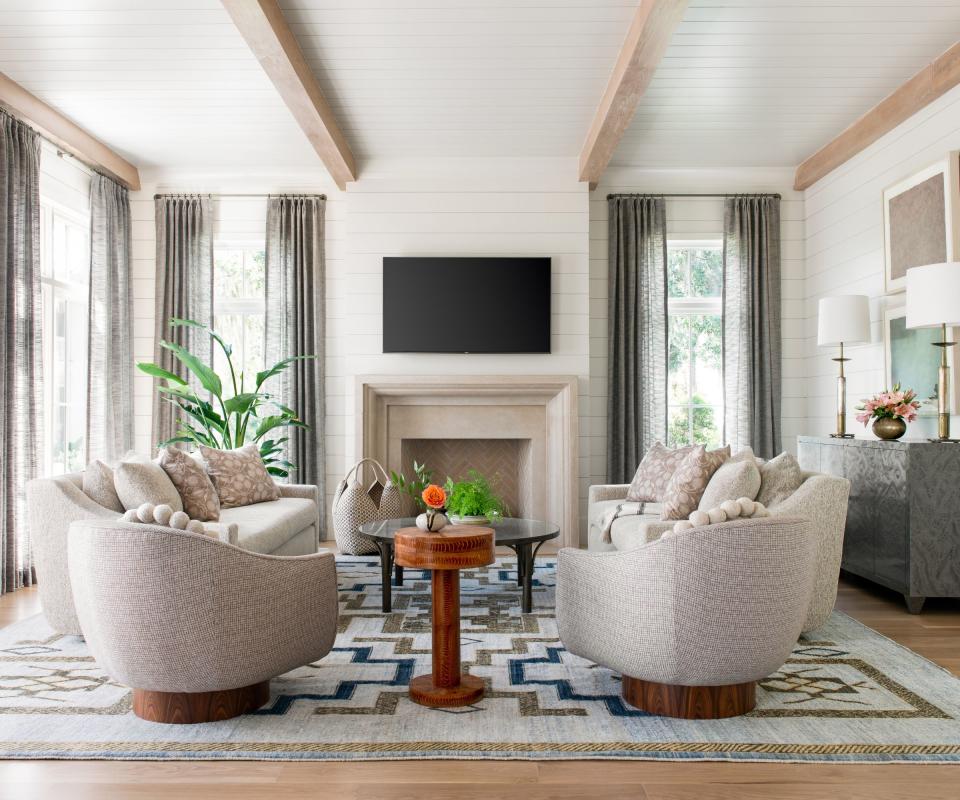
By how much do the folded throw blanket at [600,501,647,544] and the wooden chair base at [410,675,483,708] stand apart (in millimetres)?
1770

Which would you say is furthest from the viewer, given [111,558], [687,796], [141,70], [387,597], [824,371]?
[824,371]

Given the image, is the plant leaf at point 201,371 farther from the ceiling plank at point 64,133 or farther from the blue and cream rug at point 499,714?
the blue and cream rug at point 499,714

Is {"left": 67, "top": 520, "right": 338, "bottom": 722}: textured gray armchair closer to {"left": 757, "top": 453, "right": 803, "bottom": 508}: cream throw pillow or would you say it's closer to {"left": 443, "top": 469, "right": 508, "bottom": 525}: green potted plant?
{"left": 443, "top": 469, "right": 508, "bottom": 525}: green potted plant

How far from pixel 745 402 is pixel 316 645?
4438 millimetres

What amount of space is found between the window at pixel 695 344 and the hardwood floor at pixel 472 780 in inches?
167

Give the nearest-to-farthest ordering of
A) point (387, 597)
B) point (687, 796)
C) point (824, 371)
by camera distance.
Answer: point (687, 796)
point (387, 597)
point (824, 371)

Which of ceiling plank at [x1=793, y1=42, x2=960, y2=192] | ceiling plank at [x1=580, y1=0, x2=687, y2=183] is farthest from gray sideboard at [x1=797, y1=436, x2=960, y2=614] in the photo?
ceiling plank at [x1=580, y1=0, x2=687, y2=183]

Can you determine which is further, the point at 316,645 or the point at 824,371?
the point at 824,371

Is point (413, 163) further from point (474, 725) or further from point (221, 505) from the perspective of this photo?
point (474, 725)

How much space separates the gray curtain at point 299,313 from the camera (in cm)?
612

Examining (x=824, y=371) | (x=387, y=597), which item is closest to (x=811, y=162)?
(x=824, y=371)

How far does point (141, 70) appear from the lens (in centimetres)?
436

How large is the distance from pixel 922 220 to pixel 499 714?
12.3ft

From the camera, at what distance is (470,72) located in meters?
4.39
